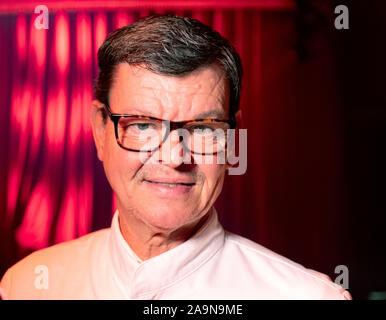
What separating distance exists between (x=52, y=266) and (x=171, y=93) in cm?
73

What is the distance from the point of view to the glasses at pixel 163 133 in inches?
50.9

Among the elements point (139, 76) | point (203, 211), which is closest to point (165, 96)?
point (139, 76)

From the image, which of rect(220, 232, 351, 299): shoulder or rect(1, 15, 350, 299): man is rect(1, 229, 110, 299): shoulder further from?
rect(220, 232, 351, 299): shoulder

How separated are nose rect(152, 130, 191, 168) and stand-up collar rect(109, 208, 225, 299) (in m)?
0.26

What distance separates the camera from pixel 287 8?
188 cm

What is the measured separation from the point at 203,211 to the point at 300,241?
0.78 meters

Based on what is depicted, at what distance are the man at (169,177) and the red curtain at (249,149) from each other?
45 cm

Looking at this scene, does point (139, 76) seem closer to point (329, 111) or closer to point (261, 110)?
point (261, 110)

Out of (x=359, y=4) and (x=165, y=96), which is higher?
(x=359, y=4)
